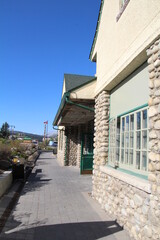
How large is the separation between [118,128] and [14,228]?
3.13 metres

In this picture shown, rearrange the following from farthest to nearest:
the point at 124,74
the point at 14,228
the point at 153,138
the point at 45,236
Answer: the point at 124,74
the point at 14,228
the point at 45,236
the point at 153,138

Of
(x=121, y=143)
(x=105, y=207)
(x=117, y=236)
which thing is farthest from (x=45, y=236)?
(x=121, y=143)

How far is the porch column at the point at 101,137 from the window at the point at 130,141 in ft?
0.87

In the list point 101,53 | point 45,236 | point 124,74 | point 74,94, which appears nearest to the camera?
point 45,236

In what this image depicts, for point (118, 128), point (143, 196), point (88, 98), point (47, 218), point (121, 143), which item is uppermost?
point (88, 98)

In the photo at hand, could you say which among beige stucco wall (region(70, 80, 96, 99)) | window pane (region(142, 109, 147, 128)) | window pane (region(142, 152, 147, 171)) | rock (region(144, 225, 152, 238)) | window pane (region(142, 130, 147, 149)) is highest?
beige stucco wall (region(70, 80, 96, 99))

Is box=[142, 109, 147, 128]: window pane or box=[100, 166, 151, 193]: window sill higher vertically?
box=[142, 109, 147, 128]: window pane

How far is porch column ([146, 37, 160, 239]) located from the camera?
9.46ft

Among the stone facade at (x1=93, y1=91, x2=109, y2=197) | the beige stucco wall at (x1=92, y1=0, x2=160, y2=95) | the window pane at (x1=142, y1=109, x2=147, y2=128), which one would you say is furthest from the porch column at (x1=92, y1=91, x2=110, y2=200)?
the window pane at (x1=142, y1=109, x2=147, y2=128)

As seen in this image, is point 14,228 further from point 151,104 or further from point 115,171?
point 151,104

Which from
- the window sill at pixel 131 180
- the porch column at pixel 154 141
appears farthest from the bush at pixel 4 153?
the porch column at pixel 154 141

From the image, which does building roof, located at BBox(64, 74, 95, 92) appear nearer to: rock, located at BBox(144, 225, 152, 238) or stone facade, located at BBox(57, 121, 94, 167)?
stone facade, located at BBox(57, 121, 94, 167)

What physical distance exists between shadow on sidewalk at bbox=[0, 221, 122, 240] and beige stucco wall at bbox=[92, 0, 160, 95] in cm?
325

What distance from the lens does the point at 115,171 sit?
4.57 metres
